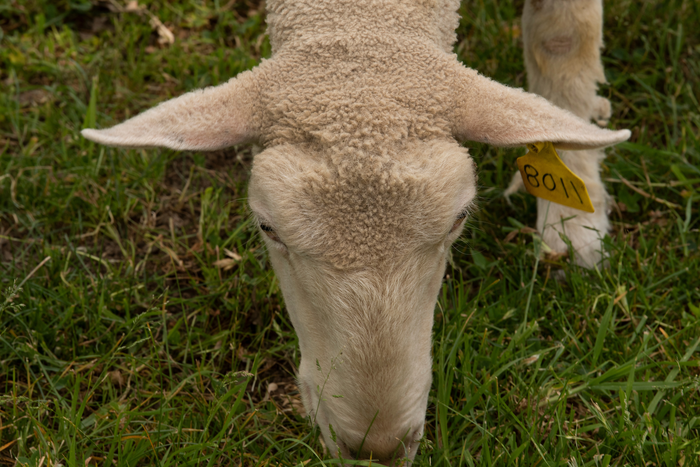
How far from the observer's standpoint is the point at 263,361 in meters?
3.40

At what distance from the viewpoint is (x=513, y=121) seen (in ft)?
7.91

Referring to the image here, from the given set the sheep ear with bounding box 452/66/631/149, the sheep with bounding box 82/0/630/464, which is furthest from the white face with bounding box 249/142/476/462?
the sheep ear with bounding box 452/66/631/149

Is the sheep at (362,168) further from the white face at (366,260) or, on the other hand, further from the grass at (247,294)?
the grass at (247,294)

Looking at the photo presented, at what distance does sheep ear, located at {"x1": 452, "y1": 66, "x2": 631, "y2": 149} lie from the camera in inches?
93.2

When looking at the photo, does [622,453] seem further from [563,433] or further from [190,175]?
[190,175]

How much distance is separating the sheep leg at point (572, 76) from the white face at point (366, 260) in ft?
5.07

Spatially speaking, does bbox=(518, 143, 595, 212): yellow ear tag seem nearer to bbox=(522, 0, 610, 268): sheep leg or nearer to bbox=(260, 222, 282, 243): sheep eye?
bbox=(522, 0, 610, 268): sheep leg

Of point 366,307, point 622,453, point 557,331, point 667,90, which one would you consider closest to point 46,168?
point 366,307

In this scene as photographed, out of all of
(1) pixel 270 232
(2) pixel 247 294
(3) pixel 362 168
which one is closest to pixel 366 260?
(3) pixel 362 168

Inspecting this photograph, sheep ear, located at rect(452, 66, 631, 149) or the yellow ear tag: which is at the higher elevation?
sheep ear, located at rect(452, 66, 631, 149)

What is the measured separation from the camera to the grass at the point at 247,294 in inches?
113

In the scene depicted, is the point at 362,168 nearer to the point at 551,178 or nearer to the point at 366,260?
the point at 366,260

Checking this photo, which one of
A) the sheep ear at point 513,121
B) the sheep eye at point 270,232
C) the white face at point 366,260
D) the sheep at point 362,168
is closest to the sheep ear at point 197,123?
the sheep at point 362,168

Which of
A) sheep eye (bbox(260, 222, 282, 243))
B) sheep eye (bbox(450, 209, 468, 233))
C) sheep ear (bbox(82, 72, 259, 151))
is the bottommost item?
sheep eye (bbox(260, 222, 282, 243))
